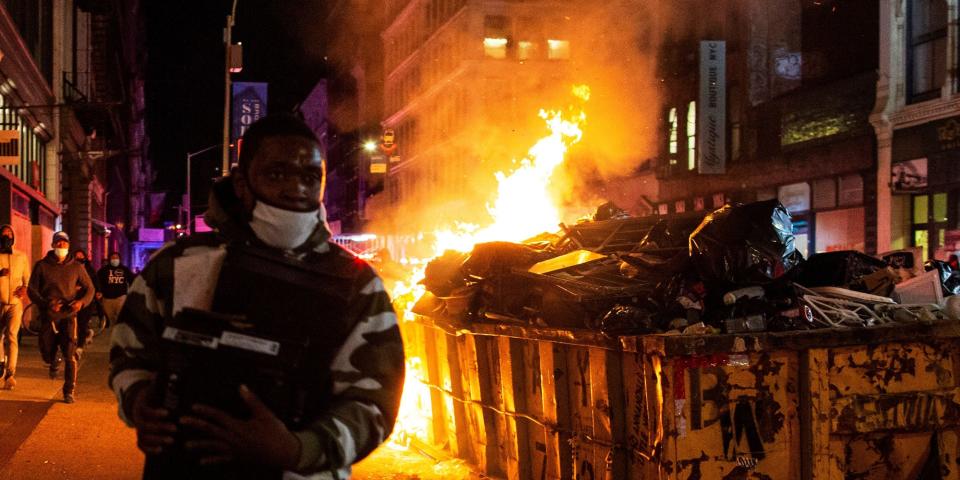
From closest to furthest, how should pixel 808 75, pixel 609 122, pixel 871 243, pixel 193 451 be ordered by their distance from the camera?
1. pixel 193 451
2. pixel 871 243
3. pixel 808 75
4. pixel 609 122

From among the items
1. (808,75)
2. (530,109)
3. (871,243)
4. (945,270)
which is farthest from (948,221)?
(530,109)

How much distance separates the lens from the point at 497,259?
622 cm

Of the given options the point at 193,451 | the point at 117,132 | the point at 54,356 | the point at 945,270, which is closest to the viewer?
the point at 193,451

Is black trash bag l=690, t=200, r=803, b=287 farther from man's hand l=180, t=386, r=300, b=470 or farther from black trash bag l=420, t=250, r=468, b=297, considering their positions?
man's hand l=180, t=386, r=300, b=470

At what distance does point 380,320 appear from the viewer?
2.02 metres

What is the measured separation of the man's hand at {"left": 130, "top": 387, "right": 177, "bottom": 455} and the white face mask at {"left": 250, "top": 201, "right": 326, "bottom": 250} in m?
0.40

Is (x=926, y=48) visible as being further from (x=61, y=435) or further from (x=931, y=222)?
(x=61, y=435)

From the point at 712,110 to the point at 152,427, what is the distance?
80.4 ft

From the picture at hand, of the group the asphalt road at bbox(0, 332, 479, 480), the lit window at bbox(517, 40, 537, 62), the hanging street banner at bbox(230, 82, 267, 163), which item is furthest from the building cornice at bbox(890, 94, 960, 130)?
the hanging street banner at bbox(230, 82, 267, 163)

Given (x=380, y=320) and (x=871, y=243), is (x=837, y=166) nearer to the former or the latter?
(x=871, y=243)

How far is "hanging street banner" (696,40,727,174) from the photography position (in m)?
24.7

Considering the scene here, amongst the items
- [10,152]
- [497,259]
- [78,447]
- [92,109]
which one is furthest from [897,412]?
[92,109]

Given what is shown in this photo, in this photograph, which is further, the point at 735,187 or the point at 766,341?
the point at 735,187

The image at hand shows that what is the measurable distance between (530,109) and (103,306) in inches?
1094
